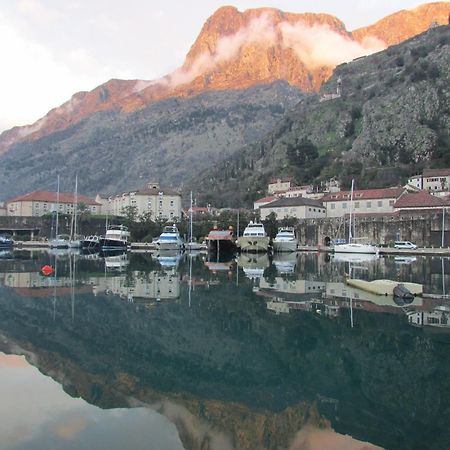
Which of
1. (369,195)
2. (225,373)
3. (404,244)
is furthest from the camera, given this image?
(369,195)

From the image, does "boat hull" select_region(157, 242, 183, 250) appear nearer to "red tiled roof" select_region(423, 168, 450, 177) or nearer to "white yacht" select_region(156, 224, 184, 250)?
"white yacht" select_region(156, 224, 184, 250)

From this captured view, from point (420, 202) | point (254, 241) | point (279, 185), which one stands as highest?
point (279, 185)

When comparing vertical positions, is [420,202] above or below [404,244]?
above

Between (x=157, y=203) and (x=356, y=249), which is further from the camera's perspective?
(x=157, y=203)

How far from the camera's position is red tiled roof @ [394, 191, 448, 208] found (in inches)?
2879

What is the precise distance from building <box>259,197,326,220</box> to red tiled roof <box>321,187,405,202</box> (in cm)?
264

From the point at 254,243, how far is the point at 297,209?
Result: 2055 cm

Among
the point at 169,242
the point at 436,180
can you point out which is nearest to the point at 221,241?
the point at 169,242

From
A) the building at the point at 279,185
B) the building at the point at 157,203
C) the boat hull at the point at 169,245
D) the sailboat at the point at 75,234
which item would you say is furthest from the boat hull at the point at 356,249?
the building at the point at 279,185

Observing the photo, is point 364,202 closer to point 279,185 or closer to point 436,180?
point 436,180

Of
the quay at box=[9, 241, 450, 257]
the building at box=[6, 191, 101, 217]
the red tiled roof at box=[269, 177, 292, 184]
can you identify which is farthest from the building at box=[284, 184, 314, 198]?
the building at box=[6, 191, 101, 217]

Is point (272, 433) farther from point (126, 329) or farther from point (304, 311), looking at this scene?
point (304, 311)

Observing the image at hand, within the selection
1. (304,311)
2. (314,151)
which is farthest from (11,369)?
(314,151)

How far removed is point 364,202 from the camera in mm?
84312
